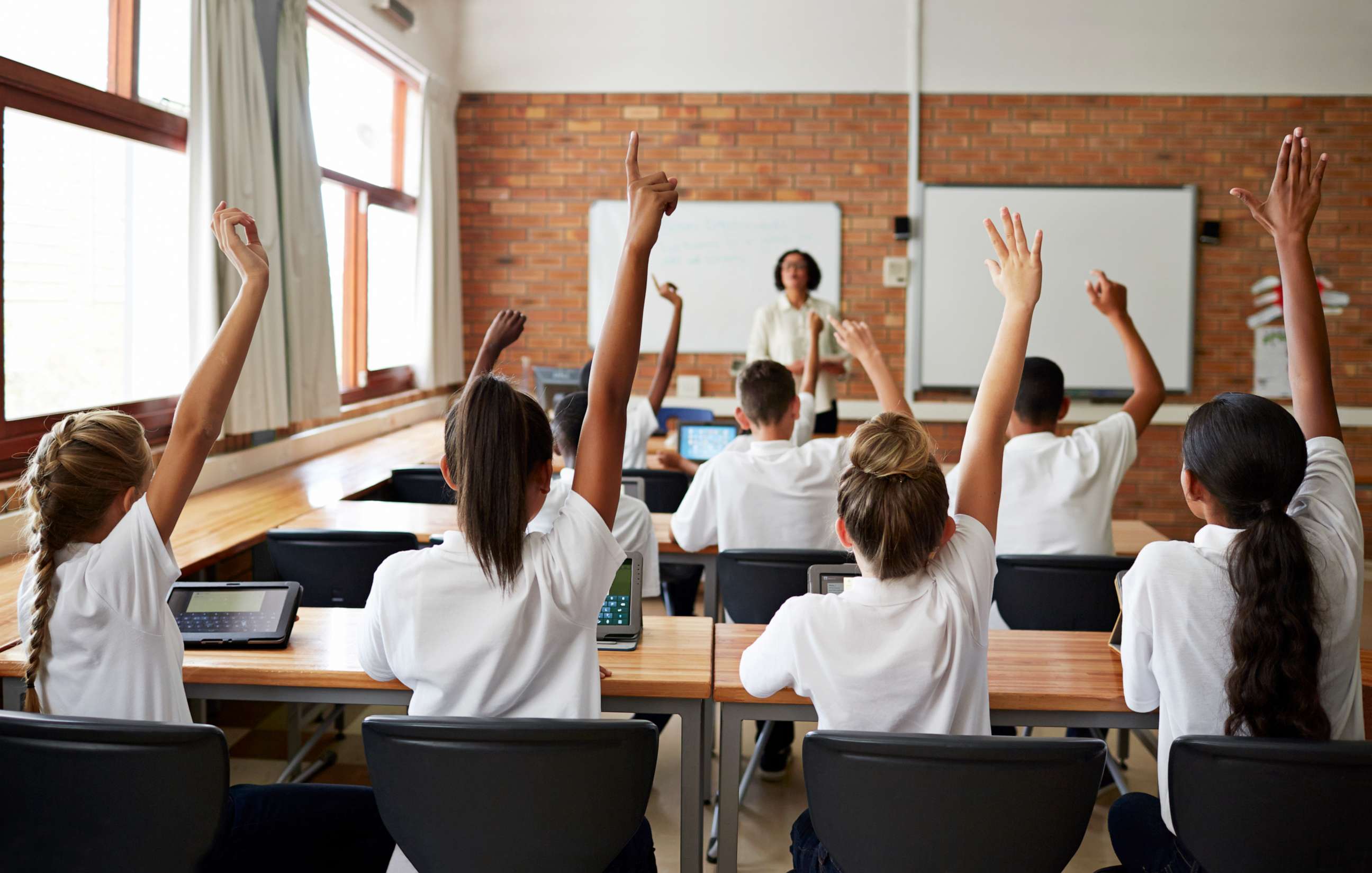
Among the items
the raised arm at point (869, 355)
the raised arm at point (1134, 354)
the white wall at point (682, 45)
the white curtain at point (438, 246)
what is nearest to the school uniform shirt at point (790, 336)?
the white wall at point (682, 45)

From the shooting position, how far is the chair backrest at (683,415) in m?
5.89

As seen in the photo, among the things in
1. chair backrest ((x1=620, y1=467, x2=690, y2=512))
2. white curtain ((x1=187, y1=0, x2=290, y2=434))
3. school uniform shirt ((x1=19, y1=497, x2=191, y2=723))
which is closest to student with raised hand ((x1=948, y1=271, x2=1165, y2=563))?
chair backrest ((x1=620, y1=467, x2=690, y2=512))

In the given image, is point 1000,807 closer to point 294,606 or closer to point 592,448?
point 592,448

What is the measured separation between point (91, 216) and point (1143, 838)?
368cm

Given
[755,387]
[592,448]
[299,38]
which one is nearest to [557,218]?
[299,38]

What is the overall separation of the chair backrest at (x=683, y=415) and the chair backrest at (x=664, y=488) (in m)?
1.70

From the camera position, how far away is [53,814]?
140 centimetres

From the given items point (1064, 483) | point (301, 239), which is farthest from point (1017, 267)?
point (301, 239)

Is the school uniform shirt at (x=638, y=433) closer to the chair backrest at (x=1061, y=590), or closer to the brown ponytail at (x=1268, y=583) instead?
the chair backrest at (x=1061, y=590)

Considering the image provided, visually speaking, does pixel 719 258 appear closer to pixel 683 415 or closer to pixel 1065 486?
pixel 683 415

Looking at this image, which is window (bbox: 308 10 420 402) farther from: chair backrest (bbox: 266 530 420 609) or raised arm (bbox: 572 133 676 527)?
raised arm (bbox: 572 133 676 527)

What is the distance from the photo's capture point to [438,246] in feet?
21.1

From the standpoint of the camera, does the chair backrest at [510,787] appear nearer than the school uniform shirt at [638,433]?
Yes

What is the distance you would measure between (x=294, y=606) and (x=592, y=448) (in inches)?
37.7
